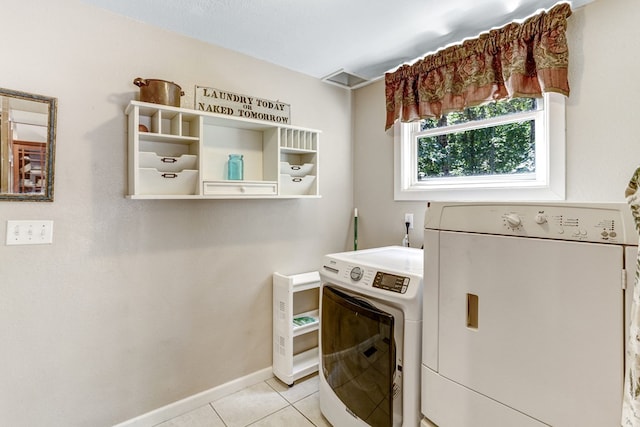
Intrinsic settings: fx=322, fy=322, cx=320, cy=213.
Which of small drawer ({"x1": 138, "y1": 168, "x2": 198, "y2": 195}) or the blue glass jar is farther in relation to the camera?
the blue glass jar

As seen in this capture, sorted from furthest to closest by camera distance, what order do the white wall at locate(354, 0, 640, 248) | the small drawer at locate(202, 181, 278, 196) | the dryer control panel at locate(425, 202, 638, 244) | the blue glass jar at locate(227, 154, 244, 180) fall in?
1. the blue glass jar at locate(227, 154, 244, 180)
2. the small drawer at locate(202, 181, 278, 196)
3. the white wall at locate(354, 0, 640, 248)
4. the dryer control panel at locate(425, 202, 638, 244)

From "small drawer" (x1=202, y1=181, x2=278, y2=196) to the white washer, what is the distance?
110cm

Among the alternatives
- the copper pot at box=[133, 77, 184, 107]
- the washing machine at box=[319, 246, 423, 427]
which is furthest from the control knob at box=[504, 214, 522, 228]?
the copper pot at box=[133, 77, 184, 107]

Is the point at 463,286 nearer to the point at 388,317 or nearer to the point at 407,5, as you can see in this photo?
the point at 388,317

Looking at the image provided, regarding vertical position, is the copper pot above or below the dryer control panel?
above

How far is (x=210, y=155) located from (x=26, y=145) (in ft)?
2.90

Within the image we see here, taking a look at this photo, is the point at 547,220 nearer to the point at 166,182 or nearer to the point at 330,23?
the point at 330,23

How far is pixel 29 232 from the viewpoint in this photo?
5.08 feet

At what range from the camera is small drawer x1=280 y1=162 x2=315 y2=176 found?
2295 millimetres

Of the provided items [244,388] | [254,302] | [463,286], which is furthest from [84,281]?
[463,286]

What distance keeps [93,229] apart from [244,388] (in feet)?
4.73

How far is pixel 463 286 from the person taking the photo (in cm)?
122

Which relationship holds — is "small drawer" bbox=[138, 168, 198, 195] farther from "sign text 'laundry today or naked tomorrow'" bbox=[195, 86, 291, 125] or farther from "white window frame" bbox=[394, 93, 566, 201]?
"white window frame" bbox=[394, 93, 566, 201]

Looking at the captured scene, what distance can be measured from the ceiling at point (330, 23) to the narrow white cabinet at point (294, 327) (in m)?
1.58
